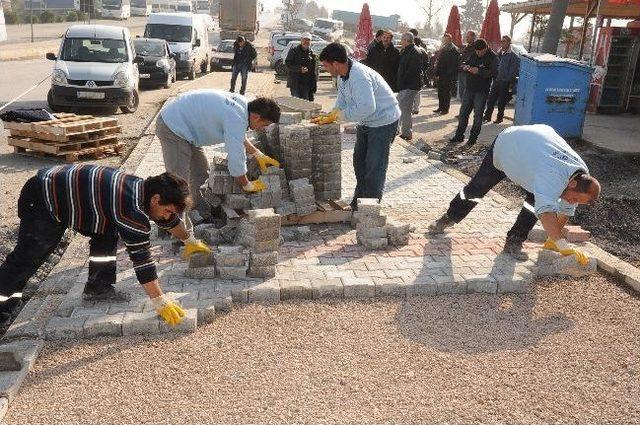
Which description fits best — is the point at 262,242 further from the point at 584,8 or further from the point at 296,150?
the point at 584,8

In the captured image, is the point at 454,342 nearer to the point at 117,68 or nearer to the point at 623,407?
the point at 623,407

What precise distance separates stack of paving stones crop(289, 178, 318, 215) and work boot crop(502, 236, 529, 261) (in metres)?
2.00

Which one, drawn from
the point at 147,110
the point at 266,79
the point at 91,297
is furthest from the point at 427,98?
the point at 91,297

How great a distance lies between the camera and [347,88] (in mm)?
5902

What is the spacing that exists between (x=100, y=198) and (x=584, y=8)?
17.2m

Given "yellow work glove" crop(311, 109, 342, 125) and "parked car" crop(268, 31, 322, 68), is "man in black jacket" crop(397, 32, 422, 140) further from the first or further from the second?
"parked car" crop(268, 31, 322, 68)

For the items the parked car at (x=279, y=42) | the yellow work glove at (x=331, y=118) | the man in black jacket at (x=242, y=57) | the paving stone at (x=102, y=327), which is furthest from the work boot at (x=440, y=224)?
the parked car at (x=279, y=42)

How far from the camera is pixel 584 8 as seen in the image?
1684cm

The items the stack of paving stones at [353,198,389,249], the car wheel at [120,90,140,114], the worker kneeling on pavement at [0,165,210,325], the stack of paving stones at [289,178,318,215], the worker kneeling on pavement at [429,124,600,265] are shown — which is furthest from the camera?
the car wheel at [120,90,140,114]

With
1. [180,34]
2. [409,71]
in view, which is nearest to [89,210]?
[409,71]

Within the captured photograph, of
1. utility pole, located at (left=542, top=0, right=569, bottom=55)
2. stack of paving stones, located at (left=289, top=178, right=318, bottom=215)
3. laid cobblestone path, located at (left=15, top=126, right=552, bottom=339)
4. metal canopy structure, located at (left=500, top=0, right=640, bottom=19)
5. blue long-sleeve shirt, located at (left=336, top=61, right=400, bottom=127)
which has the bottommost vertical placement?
laid cobblestone path, located at (left=15, top=126, right=552, bottom=339)

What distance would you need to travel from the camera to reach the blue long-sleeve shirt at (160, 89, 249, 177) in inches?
193

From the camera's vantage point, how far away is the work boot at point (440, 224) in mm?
5962

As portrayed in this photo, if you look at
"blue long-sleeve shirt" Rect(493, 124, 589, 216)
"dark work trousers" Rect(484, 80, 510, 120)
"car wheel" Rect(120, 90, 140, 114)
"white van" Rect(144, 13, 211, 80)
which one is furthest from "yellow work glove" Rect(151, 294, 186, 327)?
"white van" Rect(144, 13, 211, 80)
